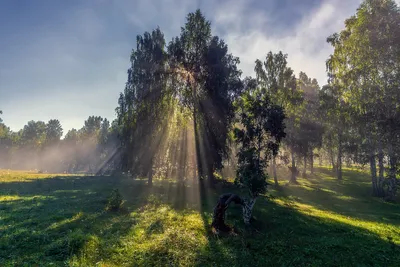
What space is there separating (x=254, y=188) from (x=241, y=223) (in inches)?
126

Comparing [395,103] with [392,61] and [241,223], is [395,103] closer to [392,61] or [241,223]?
[392,61]

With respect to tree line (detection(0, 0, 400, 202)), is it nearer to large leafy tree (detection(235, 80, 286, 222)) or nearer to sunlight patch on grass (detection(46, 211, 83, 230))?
large leafy tree (detection(235, 80, 286, 222))

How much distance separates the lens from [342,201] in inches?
1197

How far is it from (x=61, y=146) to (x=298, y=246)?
425 ft

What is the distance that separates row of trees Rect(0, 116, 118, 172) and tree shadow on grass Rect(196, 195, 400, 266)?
75.2 meters

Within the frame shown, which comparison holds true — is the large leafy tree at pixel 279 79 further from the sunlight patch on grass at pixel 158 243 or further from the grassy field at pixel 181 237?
the sunlight patch on grass at pixel 158 243

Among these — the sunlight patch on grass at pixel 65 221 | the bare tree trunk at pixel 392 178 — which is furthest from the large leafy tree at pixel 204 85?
the bare tree trunk at pixel 392 178

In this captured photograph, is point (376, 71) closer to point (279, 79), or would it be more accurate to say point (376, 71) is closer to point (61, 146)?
point (279, 79)

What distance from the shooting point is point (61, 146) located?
116375 millimetres

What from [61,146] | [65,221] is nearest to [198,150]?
[65,221]

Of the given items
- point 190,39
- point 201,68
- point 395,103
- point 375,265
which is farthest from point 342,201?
point 190,39

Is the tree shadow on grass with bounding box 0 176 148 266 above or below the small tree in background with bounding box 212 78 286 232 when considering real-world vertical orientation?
below

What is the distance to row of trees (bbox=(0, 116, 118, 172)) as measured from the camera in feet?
340

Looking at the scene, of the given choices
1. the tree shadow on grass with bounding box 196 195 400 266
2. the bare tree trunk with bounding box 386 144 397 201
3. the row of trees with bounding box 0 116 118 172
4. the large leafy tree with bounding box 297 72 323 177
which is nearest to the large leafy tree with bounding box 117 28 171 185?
the tree shadow on grass with bounding box 196 195 400 266
